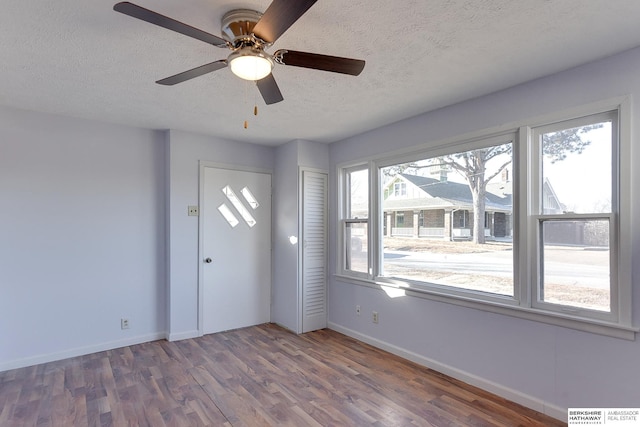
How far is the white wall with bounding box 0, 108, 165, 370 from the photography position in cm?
316

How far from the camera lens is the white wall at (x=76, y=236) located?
10.4ft

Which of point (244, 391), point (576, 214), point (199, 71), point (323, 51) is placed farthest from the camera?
point (244, 391)

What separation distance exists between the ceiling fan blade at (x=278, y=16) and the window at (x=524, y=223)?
2015 mm

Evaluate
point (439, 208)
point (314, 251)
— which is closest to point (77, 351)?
point (314, 251)

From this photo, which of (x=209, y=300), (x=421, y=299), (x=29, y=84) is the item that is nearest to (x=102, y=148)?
(x=29, y=84)

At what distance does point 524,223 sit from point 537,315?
663 mm

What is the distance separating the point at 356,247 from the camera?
13.6 ft

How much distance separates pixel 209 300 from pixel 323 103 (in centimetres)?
267

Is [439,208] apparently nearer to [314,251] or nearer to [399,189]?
[399,189]

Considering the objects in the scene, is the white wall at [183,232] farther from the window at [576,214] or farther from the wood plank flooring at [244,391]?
the window at [576,214]

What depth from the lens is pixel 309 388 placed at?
2801 mm

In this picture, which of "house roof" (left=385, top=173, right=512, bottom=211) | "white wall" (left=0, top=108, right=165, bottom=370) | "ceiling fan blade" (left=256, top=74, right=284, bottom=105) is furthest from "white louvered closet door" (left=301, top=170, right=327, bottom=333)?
"ceiling fan blade" (left=256, top=74, right=284, bottom=105)

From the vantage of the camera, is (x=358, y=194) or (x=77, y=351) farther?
(x=358, y=194)

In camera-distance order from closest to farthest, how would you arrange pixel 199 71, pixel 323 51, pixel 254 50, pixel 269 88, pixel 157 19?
pixel 157 19
pixel 254 50
pixel 199 71
pixel 269 88
pixel 323 51
